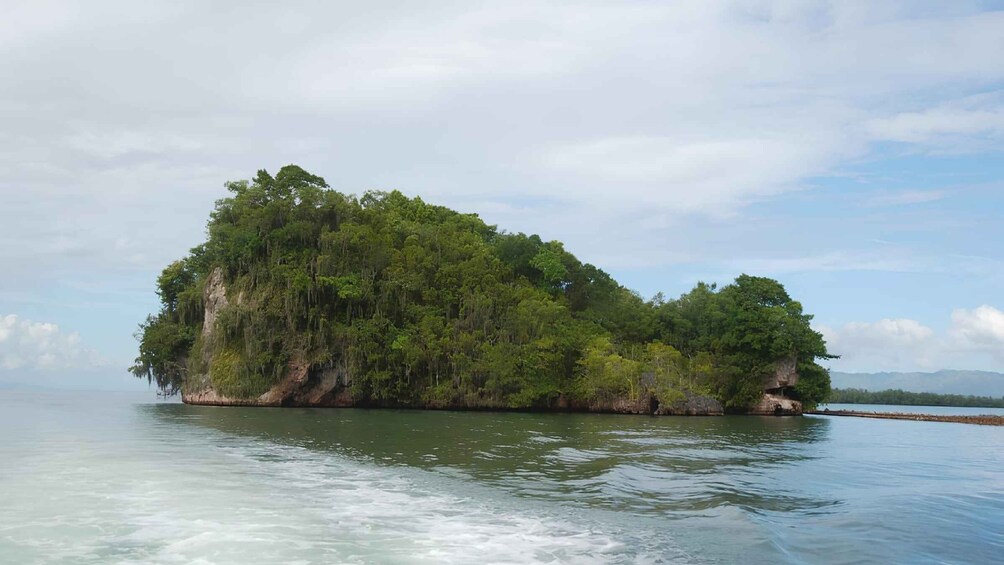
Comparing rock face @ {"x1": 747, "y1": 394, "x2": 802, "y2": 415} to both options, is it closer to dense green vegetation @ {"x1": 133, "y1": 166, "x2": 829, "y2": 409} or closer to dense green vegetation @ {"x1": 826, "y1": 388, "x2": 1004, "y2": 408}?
dense green vegetation @ {"x1": 133, "y1": 166, "x2": 829, "y2": 409}

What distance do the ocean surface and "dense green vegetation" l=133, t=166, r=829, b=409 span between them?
72.4 feet

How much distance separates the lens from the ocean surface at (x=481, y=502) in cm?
884

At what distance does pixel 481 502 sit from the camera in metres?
12.0

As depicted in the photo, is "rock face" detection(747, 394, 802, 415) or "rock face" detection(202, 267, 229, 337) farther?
"rock face" detection(747, 394, 802, 415)

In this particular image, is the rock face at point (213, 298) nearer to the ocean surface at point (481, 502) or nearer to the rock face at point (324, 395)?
the rock face at point (324, 395)

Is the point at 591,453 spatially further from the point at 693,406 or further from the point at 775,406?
the point at 775,406

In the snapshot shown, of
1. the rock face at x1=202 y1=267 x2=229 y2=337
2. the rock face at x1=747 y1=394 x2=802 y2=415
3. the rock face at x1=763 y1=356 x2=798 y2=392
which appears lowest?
the rock face at x1=747 y1=394 x2=802 y2=415

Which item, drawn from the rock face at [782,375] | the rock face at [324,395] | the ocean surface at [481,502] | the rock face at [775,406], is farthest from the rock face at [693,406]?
the ocean surface at [481,502]

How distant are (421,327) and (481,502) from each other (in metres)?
35.7

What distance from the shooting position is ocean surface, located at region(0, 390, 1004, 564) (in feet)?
29.0

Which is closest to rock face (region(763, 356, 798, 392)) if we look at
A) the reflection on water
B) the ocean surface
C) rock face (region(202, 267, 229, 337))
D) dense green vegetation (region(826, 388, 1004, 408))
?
the reflection on water

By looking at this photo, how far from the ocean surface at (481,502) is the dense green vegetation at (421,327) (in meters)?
22.1

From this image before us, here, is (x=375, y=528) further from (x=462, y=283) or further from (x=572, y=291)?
(x=572, y=291)

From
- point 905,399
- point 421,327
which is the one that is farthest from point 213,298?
point 905,399
